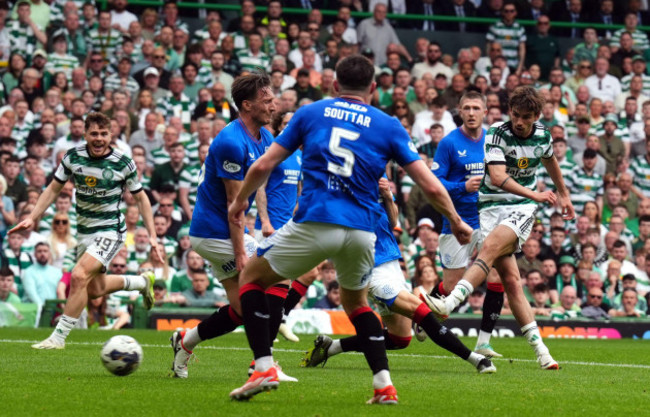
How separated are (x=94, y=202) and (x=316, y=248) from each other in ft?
19.4

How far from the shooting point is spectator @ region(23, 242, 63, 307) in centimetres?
1703

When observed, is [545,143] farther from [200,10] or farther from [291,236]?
[200,10]

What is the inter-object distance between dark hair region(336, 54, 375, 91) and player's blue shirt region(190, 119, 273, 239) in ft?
5.00

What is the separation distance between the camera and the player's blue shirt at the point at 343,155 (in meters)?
7.03

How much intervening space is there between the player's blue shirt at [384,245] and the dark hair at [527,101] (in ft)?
5.59

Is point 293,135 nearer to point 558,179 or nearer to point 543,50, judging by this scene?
point 558,179

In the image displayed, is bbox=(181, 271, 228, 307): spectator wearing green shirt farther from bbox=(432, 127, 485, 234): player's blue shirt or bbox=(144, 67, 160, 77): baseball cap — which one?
Result: bbox=(432, 127, 485, 234): player's blue shirt

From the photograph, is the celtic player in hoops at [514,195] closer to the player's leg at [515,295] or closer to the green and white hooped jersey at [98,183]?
the player's leg at [515,295]

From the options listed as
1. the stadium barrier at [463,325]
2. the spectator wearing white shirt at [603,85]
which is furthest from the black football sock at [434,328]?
the spectator wearing white shirt at [603,85]

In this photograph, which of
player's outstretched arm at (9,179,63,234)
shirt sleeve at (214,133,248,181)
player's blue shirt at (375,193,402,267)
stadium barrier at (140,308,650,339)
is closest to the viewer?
shirt sleeve at (214,133,248,181)

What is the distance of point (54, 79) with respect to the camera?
2036 centimetres

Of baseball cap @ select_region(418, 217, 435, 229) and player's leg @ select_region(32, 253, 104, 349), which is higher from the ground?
player's leg @ select_region(32, 253, 104, 349)

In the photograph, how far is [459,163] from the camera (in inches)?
481

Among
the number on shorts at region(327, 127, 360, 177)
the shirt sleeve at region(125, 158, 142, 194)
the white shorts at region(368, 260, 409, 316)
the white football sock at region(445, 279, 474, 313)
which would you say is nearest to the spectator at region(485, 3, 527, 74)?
the shirt sleeve at region(125, 158, 142, 194)
